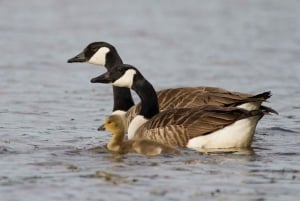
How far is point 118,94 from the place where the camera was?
15062 mm

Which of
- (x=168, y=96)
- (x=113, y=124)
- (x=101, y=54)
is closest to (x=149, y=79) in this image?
(x=101, y=54)

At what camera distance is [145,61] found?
68.4 ft

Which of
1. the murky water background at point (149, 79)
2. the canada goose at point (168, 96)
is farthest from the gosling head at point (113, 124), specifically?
the canada goose at point (168, 96)

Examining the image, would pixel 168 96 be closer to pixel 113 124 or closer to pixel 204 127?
pixel 204 127

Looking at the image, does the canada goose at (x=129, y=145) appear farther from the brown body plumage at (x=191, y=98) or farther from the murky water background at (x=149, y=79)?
the brown body plumage at (x=191, y=98)

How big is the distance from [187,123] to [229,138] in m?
0.57

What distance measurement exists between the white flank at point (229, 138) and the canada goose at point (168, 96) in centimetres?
62

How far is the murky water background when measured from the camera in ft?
32.1

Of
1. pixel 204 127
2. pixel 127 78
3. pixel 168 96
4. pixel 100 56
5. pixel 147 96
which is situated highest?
pixel 100 56

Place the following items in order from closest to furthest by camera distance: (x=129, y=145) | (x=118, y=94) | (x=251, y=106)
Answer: (x=129, y=145) → (x=251, y=106) → (x=118, y=94)

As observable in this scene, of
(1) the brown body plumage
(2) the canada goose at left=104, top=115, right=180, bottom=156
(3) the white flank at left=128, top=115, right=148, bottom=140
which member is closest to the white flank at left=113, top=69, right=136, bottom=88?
(3) the white flank at left=128, top=115, right=148, bottom=140

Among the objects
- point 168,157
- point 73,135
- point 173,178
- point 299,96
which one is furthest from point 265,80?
point 173,178

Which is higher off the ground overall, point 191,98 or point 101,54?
point 101,54

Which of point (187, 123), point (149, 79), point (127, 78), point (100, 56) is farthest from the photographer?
point (149, 79)
